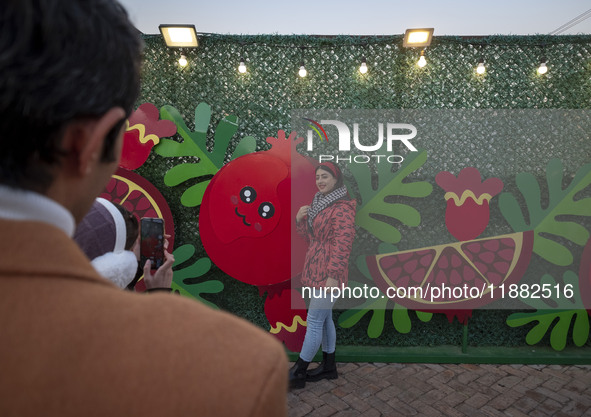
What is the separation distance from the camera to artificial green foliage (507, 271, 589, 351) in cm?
370

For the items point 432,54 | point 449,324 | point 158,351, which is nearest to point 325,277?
point 449,324

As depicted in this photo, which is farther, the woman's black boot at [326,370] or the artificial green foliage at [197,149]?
the artificial green foliage at [197,149]

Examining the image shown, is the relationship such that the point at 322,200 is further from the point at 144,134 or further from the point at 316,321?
the point at 144,134

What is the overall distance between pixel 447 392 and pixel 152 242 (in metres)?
2.96

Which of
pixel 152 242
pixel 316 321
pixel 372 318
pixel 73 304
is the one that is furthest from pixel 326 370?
pixel 73 304

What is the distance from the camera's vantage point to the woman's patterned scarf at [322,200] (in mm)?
3209

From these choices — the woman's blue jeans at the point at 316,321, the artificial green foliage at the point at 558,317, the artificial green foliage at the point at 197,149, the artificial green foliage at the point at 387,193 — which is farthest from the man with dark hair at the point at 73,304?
the artificial green foliage at the point at 558,317

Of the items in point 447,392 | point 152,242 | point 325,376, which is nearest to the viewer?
point 152,242

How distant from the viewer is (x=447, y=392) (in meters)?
3.19

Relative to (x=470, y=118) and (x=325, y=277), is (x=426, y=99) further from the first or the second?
(x=325, y=277)

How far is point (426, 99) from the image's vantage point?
378 cm

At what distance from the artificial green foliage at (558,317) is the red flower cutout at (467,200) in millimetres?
954

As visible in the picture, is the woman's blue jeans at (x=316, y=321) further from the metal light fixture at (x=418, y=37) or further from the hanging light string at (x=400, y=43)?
the metal light fixture at (x=418, y=37)

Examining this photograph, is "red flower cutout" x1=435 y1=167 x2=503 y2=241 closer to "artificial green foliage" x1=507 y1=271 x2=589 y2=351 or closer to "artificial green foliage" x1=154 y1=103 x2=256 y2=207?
"artificial green foliage" x1=507 y1=271 x2=589 y2=351
